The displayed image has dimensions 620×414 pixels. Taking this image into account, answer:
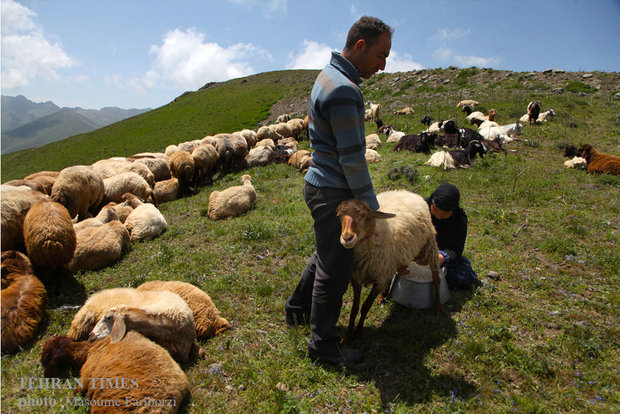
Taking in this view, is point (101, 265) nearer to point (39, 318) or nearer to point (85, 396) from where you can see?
point (39, 318)

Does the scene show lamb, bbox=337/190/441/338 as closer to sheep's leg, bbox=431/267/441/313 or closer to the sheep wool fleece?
sheep's leg, bbox=431/267/441/313

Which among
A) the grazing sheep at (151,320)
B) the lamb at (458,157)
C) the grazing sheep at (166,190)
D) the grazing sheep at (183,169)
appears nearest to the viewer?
the grazing sheep at (151,320)

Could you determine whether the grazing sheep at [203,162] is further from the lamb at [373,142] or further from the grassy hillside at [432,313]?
the lamb at [373,142]

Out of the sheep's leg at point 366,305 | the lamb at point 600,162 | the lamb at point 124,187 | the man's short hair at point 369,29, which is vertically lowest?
the sheep's leg at point 366,305

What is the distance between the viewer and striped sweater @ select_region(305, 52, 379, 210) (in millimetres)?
2555

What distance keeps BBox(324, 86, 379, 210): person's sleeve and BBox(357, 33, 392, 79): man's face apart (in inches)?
15.2

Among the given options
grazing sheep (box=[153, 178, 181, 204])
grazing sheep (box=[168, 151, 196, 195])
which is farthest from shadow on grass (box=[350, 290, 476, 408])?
grazing sheep (box=[168, 151, 196, 195])

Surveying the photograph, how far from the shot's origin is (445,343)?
365 cm

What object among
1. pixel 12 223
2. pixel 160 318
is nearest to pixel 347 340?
pixel 160 318

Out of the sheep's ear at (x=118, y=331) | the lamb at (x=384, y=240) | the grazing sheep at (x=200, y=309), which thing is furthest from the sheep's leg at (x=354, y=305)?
the sheep's ear at (x=118, y=331)

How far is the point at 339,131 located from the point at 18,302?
474 cm

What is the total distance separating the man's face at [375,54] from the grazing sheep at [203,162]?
10862mm

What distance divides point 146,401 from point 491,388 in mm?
3173

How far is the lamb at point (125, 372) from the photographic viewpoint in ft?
8.61
